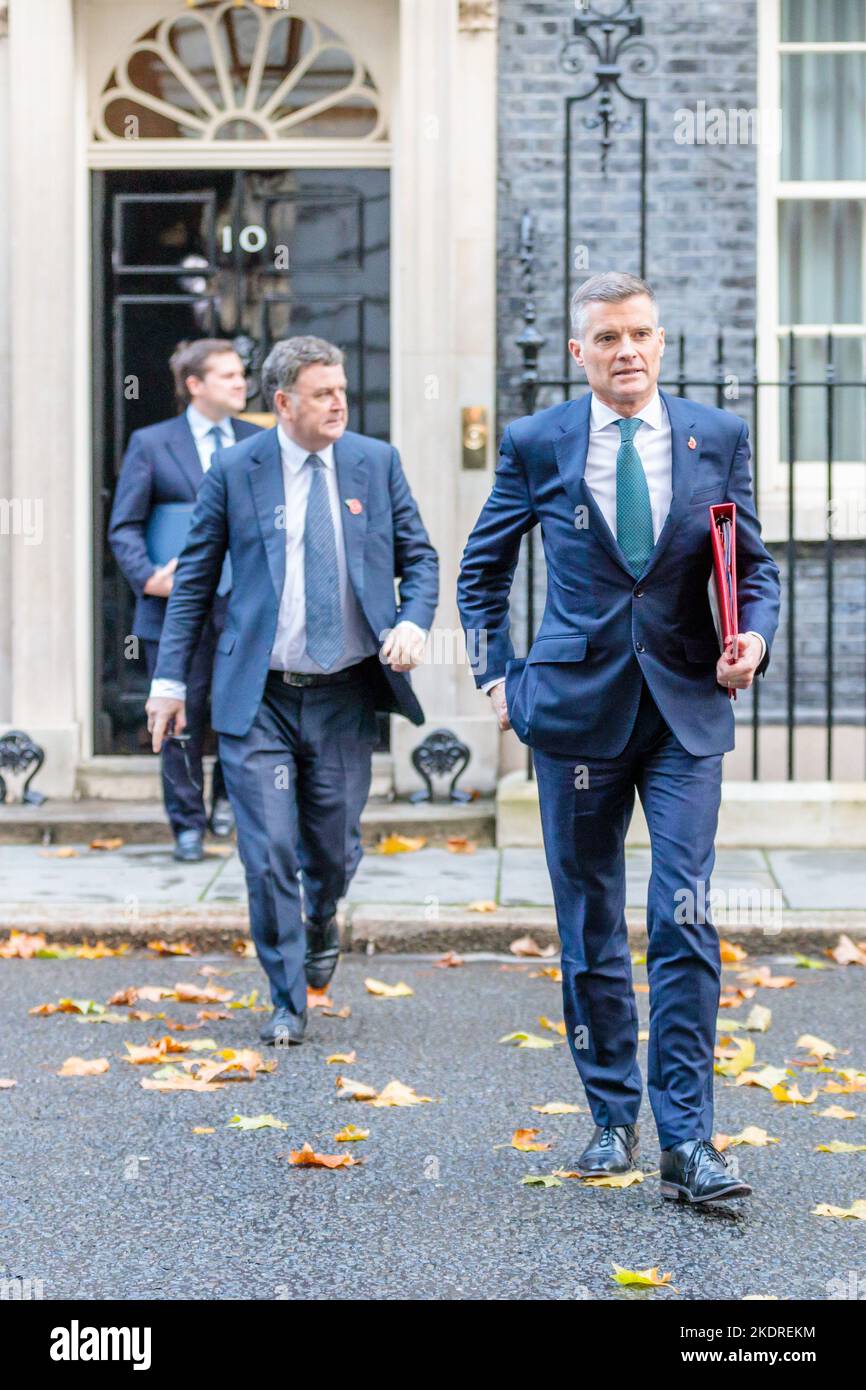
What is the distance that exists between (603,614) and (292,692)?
1.69 metres

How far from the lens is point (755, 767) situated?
29.5 feet

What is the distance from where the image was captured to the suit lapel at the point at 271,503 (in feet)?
20.1

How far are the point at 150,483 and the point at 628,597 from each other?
4.31 m

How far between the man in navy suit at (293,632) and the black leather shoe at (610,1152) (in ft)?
4.89

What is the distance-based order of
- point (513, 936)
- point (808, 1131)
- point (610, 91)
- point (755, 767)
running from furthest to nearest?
point (610, 91) < point (755, 767) < point (513, 936) < point (808, 1131)

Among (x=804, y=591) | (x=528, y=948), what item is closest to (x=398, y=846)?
(x=528, y=948)

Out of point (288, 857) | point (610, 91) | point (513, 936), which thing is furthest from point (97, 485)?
point (288, 857)

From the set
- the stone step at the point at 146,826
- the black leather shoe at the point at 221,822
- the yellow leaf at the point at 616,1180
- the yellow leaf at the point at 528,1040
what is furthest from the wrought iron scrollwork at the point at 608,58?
the yellow leaf at the point at 616,1180

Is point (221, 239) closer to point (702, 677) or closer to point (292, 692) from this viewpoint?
point (292, 692)

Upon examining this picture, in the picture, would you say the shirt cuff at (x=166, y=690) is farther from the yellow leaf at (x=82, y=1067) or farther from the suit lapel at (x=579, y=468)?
the suit lapel at (x=579, y=468)

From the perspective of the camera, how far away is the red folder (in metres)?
4.58

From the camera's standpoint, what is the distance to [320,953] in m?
6.56

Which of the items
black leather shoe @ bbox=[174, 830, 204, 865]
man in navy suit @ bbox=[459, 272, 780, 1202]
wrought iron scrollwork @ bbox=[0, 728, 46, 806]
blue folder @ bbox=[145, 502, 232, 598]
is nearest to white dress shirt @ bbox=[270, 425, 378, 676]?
man in navy suit @ bbox=[459, 272, 780, 1202]

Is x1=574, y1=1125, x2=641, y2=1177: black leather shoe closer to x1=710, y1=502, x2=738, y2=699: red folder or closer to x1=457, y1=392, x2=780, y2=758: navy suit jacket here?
x1=457, y1=392, x2=780, y2=758: navy suit jacket
